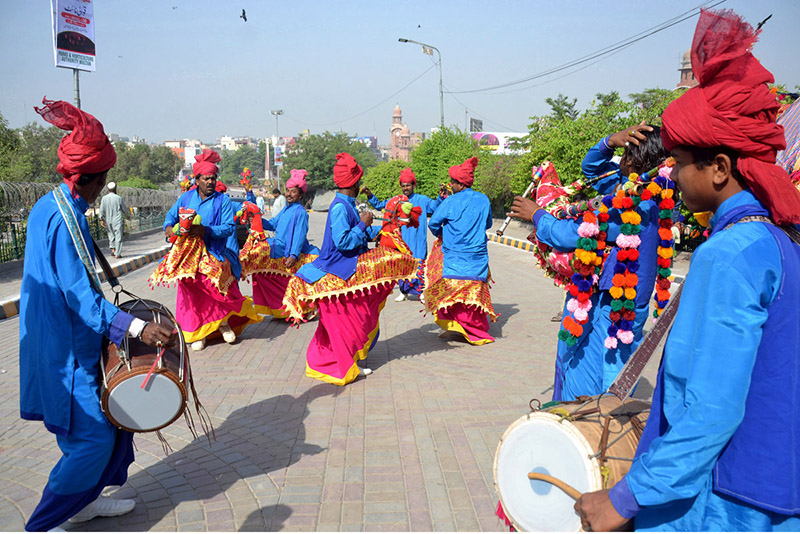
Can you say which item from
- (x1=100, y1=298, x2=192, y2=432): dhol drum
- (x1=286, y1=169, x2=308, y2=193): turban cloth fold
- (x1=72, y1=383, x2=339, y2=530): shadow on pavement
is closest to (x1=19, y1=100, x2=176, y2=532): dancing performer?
(x1=100, y1=298, x2=192, y2=432): dhol drum

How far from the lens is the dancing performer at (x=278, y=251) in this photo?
7988 millimetres

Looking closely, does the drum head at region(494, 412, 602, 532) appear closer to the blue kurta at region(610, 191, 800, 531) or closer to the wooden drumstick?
the wooden drumstick

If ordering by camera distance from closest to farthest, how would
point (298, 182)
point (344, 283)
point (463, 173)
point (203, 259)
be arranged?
point (344, 283)
point (203, 259)
point (463, 173)
point (298, 182)

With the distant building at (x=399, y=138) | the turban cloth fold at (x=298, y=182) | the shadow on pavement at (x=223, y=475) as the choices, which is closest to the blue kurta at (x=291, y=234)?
the turban cloth fold at (x=298, y=182)

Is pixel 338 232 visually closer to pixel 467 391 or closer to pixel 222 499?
pixel 467 391

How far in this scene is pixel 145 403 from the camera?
2.96 metres

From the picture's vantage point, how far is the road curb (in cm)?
912

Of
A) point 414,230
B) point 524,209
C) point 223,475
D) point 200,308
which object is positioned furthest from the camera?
point 414,230

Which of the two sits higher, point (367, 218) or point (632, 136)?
point (632, 136)

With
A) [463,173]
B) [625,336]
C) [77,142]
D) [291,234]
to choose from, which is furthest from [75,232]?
[463,173]

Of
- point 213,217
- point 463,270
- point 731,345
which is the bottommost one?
point 463,270

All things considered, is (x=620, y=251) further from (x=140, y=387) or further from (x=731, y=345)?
(x=140, y=387)

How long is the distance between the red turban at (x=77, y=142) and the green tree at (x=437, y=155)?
2488 centimetres

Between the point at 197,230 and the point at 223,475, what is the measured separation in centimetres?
352
